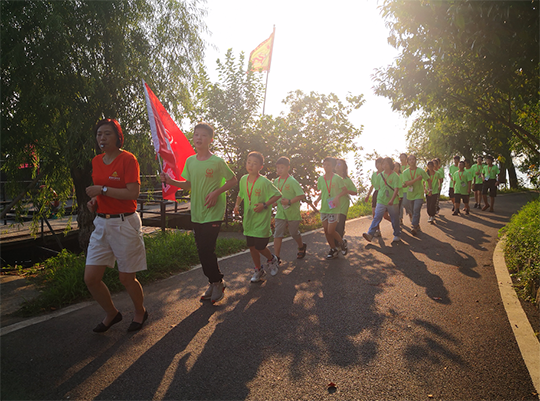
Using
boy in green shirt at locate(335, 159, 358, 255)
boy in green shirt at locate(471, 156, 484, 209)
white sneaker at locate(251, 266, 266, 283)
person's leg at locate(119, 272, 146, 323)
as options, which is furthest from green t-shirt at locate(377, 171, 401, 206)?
boy in green shirt at locate(471, 156, 484, 209)

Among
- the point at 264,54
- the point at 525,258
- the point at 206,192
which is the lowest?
the point at 525,258

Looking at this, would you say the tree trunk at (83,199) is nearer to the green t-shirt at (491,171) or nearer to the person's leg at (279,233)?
the person's leg at (279,233)

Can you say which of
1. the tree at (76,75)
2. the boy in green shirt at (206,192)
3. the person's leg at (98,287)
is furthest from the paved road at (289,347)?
the tree at (76,75)

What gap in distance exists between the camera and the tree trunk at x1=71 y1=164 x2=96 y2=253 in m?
8.52

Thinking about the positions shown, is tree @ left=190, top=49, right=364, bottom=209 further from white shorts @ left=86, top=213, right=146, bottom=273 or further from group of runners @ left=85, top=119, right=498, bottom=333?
white shorts @ left=86, top=213, right=146, bottom=273

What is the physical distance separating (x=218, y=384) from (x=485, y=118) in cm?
1150

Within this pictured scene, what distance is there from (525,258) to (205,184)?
4906 millimetres

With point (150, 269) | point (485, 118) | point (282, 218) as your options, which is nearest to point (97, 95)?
point (150, 269)

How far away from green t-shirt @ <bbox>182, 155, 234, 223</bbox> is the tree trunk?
465 centimetres

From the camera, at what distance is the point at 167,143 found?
15.6 ft

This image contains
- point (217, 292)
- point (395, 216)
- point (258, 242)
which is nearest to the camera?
point (217, 292)

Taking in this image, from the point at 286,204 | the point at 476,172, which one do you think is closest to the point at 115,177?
the point at 286,204

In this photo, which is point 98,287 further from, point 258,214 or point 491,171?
point 491,171

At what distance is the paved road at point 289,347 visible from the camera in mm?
2916
